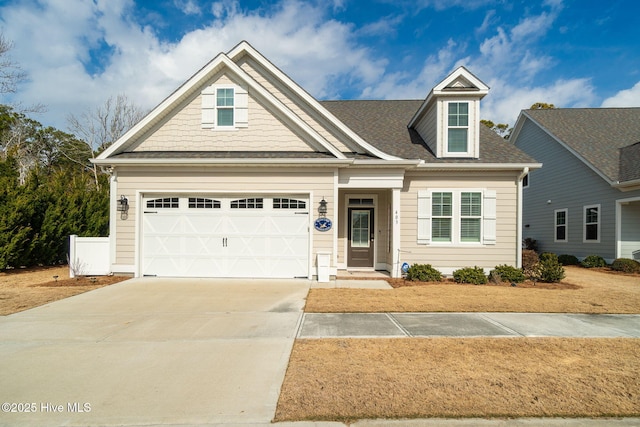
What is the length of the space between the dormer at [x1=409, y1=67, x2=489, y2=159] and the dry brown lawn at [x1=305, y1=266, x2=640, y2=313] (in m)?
4.60

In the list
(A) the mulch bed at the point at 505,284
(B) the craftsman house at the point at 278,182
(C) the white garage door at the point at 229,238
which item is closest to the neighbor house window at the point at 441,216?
(B) the craftsman house at the point at 278,182

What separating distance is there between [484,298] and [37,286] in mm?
11839

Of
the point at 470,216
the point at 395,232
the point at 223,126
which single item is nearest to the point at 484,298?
the point at 395,232

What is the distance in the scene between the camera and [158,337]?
5215 mm

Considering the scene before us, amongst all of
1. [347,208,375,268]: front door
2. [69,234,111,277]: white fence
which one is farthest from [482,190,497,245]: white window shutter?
[69,234,111,277]: white fence

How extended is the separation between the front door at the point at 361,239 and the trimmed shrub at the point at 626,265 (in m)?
9.96

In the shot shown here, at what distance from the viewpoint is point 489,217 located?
35.6ft

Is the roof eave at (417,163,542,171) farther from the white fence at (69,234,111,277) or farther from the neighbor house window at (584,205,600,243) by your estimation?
the white fence at (69,234,111,277)

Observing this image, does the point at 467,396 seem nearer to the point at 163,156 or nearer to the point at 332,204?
the point at 332,204

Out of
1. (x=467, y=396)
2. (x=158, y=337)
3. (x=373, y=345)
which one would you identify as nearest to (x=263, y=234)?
(x=158, y=337)

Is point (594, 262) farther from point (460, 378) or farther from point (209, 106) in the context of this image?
A: point (209, 106)

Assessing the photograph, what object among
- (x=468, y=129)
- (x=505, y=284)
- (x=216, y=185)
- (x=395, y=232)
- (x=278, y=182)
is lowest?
(x=505, y=284)

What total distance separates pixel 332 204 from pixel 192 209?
4394 mm

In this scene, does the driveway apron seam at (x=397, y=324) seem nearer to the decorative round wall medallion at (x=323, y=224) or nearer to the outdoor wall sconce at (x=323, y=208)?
the decorative round wall medallion at (x=323, y=224)
